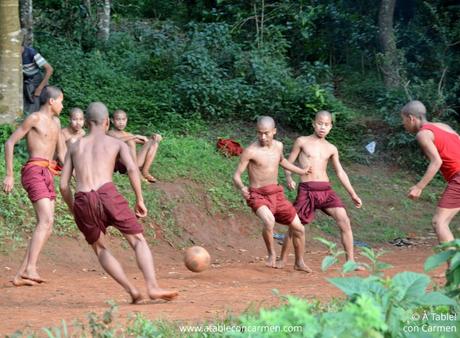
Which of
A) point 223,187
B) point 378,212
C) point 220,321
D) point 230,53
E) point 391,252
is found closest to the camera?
point 220,321

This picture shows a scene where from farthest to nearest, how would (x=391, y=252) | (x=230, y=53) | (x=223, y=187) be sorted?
(x=230, y=53) < (x=223, y=187) < (x=391, y=252)

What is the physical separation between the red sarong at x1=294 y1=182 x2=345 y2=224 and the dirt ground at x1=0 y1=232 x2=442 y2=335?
0.70 metres

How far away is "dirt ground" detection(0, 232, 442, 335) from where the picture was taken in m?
7.11

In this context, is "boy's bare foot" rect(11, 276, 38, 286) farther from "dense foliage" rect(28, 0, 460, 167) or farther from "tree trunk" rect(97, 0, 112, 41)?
"tree trunk" rect(97, 0, 112, 41)

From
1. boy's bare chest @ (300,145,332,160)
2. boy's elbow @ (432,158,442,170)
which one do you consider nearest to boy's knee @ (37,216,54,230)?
boy's bare chest @ (300,145,332,160)

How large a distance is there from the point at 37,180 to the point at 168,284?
1.69 metres

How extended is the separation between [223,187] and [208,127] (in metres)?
2.75

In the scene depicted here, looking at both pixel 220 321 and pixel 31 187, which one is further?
pixel 31 187

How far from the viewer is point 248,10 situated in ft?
63.6

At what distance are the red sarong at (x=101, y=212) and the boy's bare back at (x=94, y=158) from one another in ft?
0.29

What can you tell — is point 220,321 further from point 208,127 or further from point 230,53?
point 230,53

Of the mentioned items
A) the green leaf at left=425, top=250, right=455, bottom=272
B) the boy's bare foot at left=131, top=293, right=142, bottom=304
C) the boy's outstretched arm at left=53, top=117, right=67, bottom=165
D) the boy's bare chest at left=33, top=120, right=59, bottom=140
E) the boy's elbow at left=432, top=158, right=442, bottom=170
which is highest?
the green leaf at left=425, top=250, right=455, bottom=272

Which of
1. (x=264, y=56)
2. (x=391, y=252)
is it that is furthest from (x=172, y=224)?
(x=264, y=56)

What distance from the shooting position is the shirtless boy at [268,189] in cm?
1045
